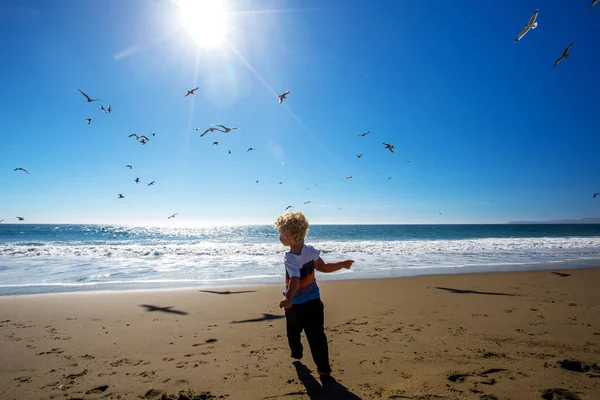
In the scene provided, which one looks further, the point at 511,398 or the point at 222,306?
the point at 222,306

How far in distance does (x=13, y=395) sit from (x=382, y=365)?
3959 mm

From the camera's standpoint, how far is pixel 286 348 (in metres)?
4.41

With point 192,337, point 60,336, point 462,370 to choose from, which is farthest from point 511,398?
point 60,336

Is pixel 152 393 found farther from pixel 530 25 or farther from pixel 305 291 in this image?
pixel 530 25

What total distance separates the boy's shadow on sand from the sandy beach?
0.06 feet

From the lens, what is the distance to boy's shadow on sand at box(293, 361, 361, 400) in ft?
10.3

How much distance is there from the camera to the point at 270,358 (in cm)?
407

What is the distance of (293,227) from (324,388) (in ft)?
5.57

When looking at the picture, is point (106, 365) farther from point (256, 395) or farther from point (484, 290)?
point (484, 290)

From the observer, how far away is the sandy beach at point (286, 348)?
3.29 meters

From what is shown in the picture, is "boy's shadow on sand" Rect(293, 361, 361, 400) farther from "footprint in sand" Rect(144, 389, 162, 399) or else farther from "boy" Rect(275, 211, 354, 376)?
"footprint in sand" Rect(144, 389, 162, 399)

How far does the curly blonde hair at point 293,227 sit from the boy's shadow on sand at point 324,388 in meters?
1.51

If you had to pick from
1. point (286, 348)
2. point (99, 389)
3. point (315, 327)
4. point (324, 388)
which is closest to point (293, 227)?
point (315, 327)

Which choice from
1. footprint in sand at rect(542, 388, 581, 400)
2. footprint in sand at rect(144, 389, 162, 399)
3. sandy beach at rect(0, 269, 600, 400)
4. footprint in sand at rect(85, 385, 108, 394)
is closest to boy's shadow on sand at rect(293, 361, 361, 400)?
sandy beach at rect(0, 269, 600, 400)
